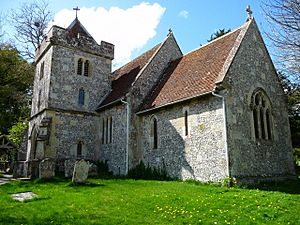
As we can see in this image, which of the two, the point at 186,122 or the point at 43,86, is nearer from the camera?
the point at 186,122

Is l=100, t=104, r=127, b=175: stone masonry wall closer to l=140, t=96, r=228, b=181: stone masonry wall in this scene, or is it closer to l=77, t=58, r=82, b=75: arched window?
l=140, t=96, r=228, b=181: stone masonry wall

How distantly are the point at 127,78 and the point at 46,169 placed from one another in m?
9.71

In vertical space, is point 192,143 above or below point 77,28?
below

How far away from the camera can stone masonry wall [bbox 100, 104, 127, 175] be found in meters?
18.0

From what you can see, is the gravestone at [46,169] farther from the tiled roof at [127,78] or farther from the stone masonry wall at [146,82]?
the tiled roof at [127,78]

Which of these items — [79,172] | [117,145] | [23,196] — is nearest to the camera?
[23,196]

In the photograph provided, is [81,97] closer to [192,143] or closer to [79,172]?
[79,172]

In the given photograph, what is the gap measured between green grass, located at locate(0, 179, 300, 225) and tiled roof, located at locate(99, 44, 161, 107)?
9.27m

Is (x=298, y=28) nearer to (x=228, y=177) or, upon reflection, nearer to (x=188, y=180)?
(x=228, y=177)

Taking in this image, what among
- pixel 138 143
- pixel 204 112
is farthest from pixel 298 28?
pixel 138 143

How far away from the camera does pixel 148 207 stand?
886 cm

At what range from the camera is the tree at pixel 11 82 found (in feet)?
110

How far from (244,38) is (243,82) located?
265 cm

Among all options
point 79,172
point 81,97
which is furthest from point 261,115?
point 81,97
